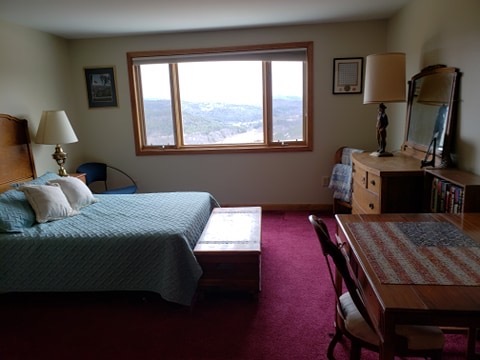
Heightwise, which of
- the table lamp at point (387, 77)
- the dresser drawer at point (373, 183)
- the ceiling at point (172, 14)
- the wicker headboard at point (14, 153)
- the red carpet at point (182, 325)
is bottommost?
the red carpet at point (182, 325)

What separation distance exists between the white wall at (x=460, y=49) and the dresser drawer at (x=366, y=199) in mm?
636

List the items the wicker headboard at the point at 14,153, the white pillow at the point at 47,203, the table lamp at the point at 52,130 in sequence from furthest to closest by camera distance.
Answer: the table lamp at the point at 52,130 → the wicker headboard at the point at 14,153 → the white pillow at the point at 47,203

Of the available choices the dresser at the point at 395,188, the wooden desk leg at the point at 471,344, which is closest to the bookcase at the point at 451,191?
the dresser at the point at 395,188

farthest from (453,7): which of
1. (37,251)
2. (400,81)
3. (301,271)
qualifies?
(37,251)

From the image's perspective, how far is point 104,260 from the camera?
2.31 m

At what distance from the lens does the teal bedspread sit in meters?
2.27

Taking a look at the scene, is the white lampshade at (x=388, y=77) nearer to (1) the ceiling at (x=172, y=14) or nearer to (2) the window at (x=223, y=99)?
(1) the ceiling at (x=172, y=14)

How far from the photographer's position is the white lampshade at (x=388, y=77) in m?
2.83

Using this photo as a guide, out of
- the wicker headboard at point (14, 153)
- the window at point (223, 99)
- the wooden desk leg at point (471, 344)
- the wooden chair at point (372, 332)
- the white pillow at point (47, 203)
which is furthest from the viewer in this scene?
the window at point (223, 99)

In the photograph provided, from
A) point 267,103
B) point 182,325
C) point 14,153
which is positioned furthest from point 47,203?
point 267,103

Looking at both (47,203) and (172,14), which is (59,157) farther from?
(172,14)

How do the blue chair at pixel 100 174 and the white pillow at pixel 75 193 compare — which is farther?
the blue chair at pixel 100 174

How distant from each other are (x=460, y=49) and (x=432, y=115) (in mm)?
528

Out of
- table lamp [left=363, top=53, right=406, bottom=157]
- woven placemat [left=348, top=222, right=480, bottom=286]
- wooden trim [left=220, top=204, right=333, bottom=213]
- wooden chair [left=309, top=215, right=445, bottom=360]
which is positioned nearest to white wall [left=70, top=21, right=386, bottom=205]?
wooden trim [left=220, top=204, right=333, bottom=213]
